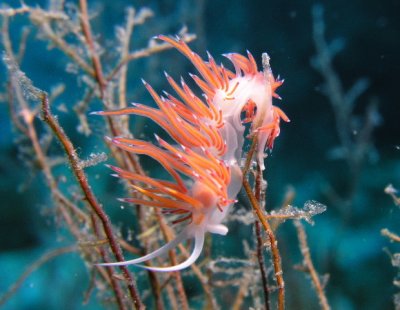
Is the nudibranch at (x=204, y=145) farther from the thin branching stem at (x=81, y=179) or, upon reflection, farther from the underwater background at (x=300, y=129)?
the underwater background at (x=300, y=129)

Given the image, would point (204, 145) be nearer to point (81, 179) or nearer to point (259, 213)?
point (259, 213)

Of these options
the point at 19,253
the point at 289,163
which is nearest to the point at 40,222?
the point at 19,253

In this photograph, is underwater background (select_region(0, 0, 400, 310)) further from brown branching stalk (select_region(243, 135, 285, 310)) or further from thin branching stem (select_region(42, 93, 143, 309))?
brown branching stalk (select_region(243, 135, 285, 310))

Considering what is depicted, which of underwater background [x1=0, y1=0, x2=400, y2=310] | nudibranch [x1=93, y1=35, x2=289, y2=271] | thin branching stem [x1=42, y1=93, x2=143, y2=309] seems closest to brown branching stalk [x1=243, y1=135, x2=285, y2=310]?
nudibranch [x1=93, y1=35, x2=289, y2=271]

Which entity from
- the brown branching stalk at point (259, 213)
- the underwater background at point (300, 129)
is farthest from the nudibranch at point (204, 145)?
the underwater background at point (300, 129)

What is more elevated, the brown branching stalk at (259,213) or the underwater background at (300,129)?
the underwater background at (300,129)

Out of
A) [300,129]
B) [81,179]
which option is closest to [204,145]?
[81,179]
